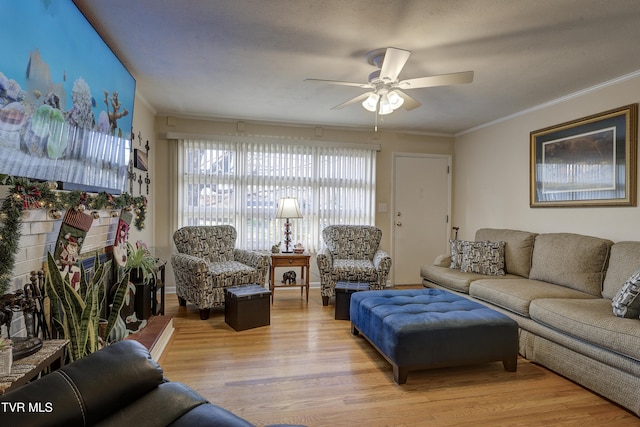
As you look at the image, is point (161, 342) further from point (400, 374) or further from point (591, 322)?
point (591, 322)

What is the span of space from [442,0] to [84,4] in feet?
6.62

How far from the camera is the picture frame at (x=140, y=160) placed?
338 centimetres

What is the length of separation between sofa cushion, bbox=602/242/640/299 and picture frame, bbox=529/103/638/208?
44 cm

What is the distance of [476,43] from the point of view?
7.63 ft

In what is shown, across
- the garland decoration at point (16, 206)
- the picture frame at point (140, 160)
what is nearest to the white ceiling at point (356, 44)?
the picture frame at point (140, 160)

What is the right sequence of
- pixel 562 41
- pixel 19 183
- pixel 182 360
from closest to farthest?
pixel 19 183 < pixel 562 41 < pixel 182 360

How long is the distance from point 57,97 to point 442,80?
7.43ft

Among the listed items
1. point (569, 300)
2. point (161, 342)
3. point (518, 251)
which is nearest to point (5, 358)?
point (161, 342)

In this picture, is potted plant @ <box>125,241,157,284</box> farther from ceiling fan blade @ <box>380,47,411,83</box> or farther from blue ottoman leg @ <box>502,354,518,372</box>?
blue ottoman leg @ <box>502,354,518,372</box>

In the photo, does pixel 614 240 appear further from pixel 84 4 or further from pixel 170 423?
pixel 84 4

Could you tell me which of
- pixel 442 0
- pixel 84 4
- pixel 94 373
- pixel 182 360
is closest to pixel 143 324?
pixel 182 360

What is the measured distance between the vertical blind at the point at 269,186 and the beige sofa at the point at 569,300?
1639 mm

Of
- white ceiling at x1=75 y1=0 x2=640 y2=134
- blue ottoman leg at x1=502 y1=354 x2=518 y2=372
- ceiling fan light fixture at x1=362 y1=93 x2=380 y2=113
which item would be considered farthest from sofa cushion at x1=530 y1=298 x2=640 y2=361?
ceiling fan light fixture at x1=362 y1=93 x2=380 y2=113

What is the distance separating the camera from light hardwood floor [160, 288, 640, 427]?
6.10 ft
